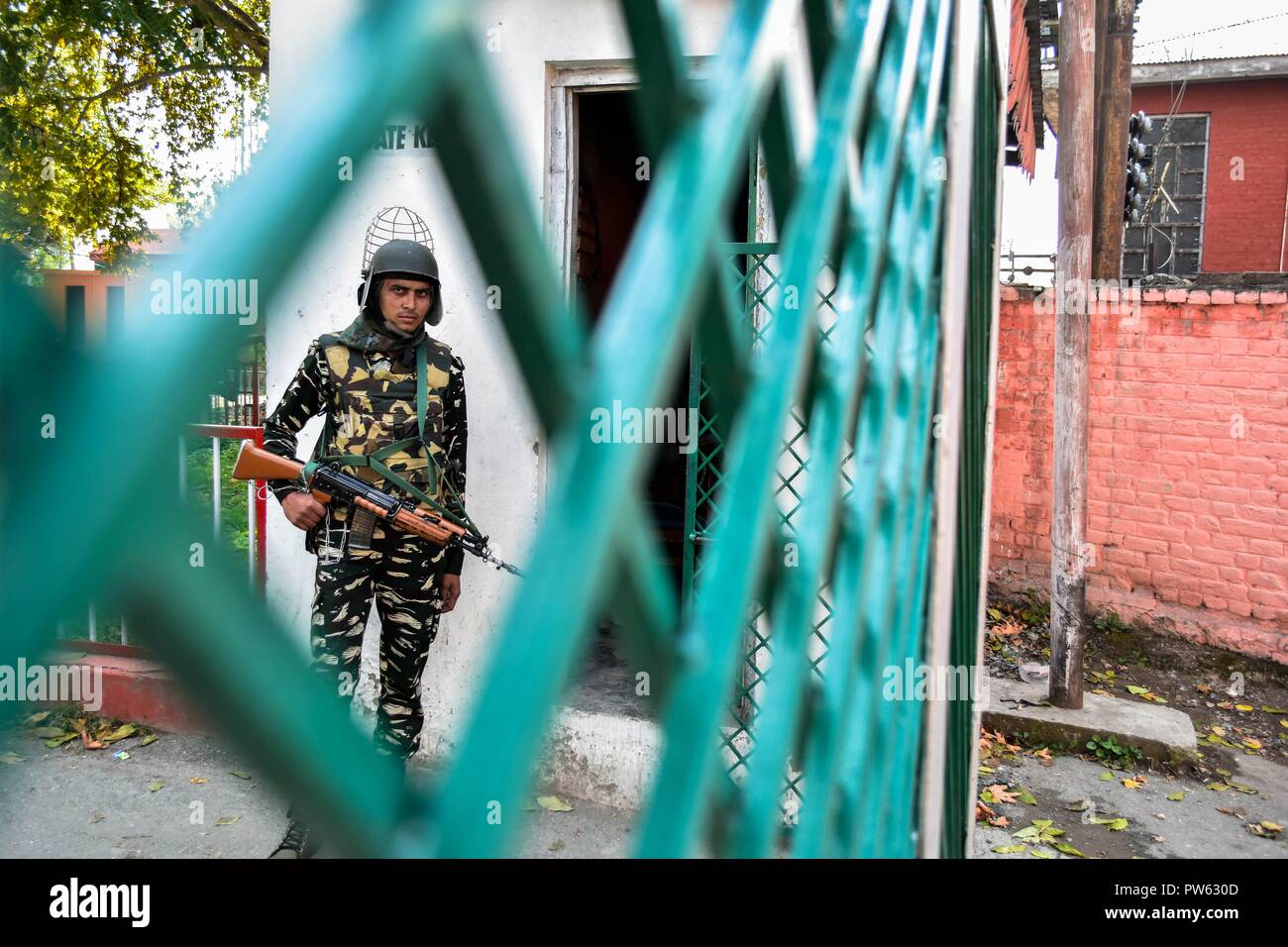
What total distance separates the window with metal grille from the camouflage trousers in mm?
13583

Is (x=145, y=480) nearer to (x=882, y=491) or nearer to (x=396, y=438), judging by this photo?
(x=882, y=491)

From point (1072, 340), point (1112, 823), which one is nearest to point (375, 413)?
point (1112, 823)

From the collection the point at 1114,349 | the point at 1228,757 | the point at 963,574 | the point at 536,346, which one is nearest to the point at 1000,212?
the point at 963,574

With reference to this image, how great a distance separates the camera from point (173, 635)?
278 mm

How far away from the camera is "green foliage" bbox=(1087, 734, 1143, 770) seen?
4.97 m

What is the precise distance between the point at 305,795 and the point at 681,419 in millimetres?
5339

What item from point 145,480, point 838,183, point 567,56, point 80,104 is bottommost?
point 145,480

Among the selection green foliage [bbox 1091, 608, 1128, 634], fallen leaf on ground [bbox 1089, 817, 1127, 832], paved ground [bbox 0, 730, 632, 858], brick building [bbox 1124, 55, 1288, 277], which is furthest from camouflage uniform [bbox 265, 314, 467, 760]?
brick building [bbox 1124, 55, 1288, 277]

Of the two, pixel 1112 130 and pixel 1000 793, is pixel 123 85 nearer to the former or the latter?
pixel 1112 130

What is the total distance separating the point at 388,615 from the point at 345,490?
53cm

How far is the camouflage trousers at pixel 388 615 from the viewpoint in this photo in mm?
3572

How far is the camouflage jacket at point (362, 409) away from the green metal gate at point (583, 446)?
289 centimetres

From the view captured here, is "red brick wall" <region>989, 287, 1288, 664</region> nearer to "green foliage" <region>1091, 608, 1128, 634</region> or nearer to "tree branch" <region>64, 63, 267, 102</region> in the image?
"green foliage" <region>1091, 608, 1128, 634</region>

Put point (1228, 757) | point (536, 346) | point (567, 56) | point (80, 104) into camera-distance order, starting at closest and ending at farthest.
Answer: point (536, 346) < point (567, 56) < point (1228, 757) < point (80, 104)
